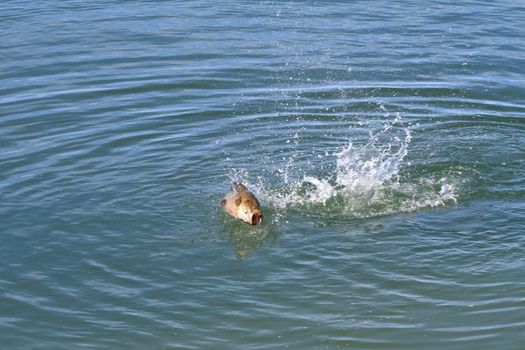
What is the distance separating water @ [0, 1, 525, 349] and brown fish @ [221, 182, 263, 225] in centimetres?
25

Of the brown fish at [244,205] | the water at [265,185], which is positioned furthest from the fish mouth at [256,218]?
the water at [265,185]

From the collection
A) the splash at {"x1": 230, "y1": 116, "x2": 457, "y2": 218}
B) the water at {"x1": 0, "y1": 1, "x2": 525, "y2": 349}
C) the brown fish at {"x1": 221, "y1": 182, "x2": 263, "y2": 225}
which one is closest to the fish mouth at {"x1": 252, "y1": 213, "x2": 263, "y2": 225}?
the brown fish at {"x1": 221, "y1": 182, "x2": 263, "y2": 225}

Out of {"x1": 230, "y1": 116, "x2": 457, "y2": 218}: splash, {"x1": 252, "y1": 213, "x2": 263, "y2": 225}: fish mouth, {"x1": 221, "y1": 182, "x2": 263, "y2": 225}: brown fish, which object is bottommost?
{"x1": 252, "y1": 213, "x2": 263, "y2": 225}: fish mouth

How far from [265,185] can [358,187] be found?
1.04m

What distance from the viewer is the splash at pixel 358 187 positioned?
11078 mm

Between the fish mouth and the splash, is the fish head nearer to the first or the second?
the fish mouth

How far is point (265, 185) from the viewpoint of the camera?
11570mm

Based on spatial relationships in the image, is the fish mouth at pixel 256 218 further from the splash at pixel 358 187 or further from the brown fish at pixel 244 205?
the splash at pixel 358 187

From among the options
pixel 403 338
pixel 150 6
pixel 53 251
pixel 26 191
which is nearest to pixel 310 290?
pixel 403 338

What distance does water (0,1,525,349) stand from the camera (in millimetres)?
8891

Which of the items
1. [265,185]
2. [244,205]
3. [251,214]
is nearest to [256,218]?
[251,214]

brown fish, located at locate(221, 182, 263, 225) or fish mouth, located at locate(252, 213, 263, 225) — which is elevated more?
brown fish, located at locate(221, 182, 263, 225)

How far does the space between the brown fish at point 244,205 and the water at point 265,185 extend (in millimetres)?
253

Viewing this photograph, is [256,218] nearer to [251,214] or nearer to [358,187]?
[251,214]
